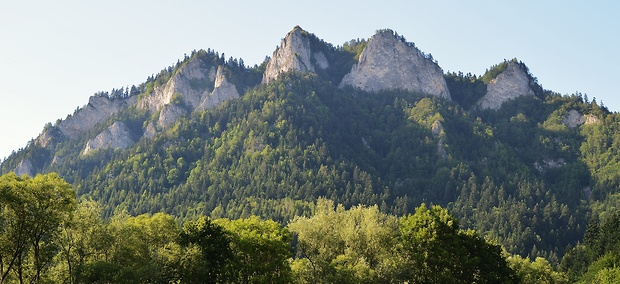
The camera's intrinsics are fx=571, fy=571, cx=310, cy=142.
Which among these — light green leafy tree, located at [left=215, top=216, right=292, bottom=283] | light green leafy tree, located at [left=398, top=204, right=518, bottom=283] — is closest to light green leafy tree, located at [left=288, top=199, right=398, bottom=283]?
light green leafy tree, located at [left=398, top=204, right=518, bottom=283]

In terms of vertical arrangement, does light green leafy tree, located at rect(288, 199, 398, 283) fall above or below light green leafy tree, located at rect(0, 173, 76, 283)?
below

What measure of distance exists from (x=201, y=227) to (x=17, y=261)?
20953 millimetres

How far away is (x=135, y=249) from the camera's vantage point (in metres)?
69.1

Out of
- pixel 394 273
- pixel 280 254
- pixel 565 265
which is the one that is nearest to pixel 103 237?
pixel 280 254

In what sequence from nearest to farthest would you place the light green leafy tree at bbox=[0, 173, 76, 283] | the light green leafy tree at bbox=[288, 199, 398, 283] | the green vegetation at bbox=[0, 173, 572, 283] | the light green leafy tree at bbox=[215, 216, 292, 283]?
the light green leafy tree at bbox=[0, 173, 76, 283] < the green vegetation at bbox=[0, 173, 572, 283] < the light green leafy tree at bbox=[215, 216, 292, 283] < the light green leafy tree at bbox=[288, 199, 398, 283]

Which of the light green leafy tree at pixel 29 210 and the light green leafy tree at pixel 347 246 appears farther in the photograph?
the light green leafy tree at pixel 347 246

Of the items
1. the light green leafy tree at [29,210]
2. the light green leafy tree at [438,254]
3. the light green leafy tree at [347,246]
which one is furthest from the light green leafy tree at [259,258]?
the light green leafy tree at [29,210]

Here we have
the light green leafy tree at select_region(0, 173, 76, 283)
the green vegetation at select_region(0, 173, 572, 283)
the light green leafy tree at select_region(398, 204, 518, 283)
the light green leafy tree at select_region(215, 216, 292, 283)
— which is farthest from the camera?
the light green leafy tree at select_region(398, 204, 518, 283)

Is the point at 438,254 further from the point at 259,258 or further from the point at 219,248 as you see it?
the point at 219,248

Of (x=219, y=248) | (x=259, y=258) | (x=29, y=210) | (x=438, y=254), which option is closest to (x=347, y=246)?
(x=438, y=254)

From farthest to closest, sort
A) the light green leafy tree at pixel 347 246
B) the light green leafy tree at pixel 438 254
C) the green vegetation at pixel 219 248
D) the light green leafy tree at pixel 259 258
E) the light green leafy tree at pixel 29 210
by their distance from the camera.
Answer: the light green leafy tree at pixel 347 246 → the light green leafy tree at pixel 438 254 → the light green leafy tree at pixel 259 258 → the green vegetation at pixel 219 248 → the light green leafy tree at pixel 29 210

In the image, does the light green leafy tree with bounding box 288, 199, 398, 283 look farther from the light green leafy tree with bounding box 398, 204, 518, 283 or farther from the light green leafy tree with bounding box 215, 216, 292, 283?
the light green leafy tree with bounding box 215, 216, 292, 283

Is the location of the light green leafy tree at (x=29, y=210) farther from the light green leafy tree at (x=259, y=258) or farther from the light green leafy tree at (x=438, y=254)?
the light green leafy tree at (x=438, y=254)

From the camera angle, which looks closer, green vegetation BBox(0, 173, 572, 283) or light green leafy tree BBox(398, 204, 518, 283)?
green vegetation BBox(0, 173, 572, 283)
